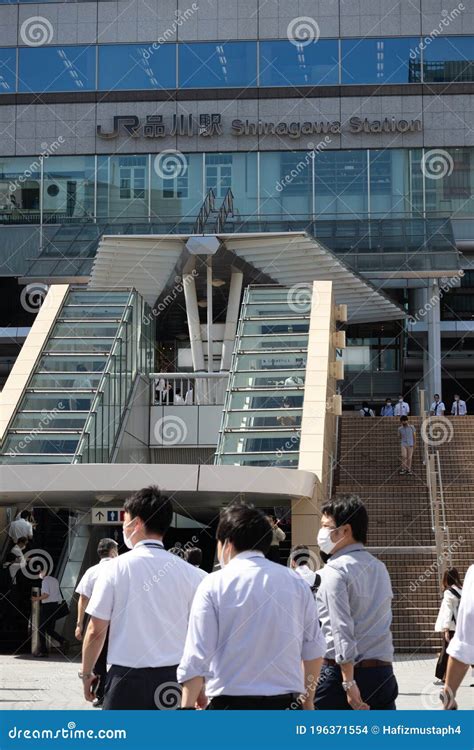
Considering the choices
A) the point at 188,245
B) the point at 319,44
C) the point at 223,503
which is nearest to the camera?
the point at 223,503

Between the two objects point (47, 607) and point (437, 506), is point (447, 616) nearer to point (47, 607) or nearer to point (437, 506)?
point (47, 607)

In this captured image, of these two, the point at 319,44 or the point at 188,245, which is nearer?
the point at 188,245

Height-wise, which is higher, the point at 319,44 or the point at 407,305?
the point at 319,44

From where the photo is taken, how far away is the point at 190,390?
28.8 m

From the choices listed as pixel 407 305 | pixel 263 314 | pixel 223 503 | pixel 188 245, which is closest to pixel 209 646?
pixel 223 503

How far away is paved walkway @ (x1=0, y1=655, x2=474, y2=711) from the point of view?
12219 millimetres

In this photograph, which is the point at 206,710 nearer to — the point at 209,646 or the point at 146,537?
the point at 209,646

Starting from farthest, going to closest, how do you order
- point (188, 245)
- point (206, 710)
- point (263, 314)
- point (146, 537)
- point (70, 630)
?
point (188, 245), point (263, 314), point (70, 630), point (146, 537), point (206, 710)

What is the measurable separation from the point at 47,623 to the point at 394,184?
98.0ft

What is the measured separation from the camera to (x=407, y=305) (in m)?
46.8

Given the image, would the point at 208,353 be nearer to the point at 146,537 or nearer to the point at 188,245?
the point at 188,245

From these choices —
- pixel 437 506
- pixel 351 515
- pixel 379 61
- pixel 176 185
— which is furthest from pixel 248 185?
pixel 351 515
